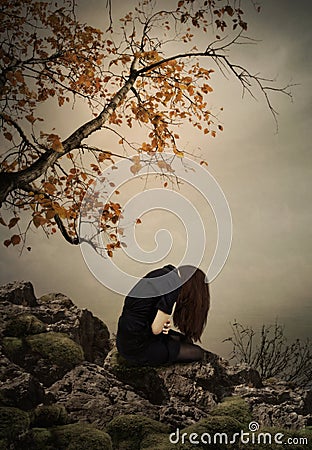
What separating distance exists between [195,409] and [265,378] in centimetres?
179

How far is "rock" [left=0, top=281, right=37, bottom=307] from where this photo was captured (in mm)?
4836

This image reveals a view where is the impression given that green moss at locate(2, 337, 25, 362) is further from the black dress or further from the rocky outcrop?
the black dress

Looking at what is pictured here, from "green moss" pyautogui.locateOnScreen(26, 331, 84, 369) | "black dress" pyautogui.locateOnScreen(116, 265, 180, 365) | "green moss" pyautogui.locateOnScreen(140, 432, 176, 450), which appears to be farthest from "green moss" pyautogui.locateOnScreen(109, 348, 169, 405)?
"black dress" pyautogui.locateOnScreen(116, 265, 180, 365)

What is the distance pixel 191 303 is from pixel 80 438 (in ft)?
3.80

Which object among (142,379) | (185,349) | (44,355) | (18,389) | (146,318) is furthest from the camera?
(44,355)

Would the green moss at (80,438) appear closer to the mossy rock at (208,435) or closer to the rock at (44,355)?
the mossy rock at (208,435)

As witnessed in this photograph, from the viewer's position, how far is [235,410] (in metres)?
3.89

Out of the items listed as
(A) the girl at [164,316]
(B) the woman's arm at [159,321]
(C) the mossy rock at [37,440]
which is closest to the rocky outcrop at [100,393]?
(C) the mossy rock at [37,440]

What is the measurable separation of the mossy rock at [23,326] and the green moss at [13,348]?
94mm

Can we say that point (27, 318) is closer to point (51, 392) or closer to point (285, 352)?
point (51, 392)

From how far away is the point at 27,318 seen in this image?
4547 millimetres

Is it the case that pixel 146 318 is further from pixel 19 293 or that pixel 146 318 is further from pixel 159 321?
pixel 19 293

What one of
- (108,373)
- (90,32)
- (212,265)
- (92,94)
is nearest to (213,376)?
(108,373)

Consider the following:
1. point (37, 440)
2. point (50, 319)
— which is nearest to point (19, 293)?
point (50, 319)
